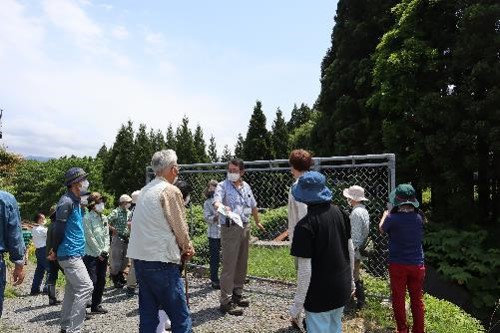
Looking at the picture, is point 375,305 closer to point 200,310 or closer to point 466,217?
point 200,310

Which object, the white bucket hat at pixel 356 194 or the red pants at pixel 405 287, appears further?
the white bucket hat at pixel 356 194

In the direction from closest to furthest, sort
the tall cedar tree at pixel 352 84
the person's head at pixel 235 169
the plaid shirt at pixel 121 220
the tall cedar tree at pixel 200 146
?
the person's head at pixel 235 169
the plaid shirt at pixel 121 220
the tall cedar tree at pixel 352 84
the tall cedar tree at pixel 200 146

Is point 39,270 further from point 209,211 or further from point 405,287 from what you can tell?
point 405,287

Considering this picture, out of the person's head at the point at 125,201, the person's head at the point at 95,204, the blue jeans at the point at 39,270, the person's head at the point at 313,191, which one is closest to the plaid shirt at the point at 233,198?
the person's head at the point at 95,204

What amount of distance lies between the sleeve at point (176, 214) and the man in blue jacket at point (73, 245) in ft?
5.59

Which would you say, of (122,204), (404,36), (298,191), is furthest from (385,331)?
(404,36)

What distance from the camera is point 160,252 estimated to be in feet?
Result: 12.6

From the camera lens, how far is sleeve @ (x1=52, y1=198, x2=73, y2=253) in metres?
4.95

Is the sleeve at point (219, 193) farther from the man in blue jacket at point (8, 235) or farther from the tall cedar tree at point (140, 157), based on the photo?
the tall cedar tree at point (140, 157)

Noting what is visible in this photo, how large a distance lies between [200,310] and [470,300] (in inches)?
312

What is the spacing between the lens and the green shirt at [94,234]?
6.25 m

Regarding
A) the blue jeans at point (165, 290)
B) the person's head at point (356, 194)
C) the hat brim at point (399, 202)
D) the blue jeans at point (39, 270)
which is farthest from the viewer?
the blue jeans at point (39, 270)

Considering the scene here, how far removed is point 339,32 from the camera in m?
20.7

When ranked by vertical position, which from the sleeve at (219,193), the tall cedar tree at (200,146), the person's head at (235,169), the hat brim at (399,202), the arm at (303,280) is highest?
the tall cedar tree at (200,146)
